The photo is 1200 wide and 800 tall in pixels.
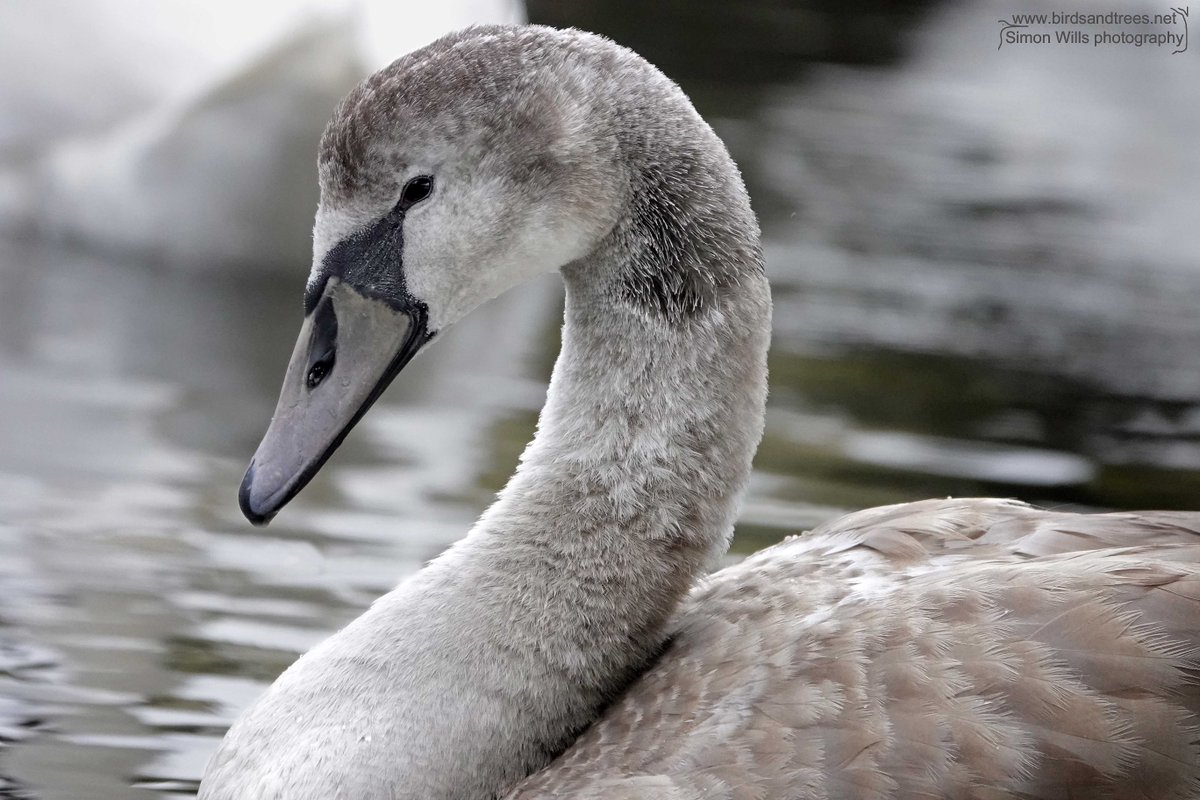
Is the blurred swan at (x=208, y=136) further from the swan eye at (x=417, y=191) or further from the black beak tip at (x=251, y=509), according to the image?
the black beak tip at (x=251, y=509)

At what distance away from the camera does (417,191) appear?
11.2ft

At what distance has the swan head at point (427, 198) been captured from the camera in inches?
132

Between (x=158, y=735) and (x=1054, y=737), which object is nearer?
(x=1054, y=737)

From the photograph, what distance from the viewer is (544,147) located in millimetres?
3416

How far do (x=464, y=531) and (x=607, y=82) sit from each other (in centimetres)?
210

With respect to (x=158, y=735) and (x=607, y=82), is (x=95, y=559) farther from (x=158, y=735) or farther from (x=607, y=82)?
(x=607, y=82)

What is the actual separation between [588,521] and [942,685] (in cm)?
77

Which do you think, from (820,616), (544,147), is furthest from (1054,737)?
(544,147)

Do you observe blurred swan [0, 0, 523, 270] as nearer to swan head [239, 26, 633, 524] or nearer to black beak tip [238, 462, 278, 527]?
swan head [239, 26, 633, 524]

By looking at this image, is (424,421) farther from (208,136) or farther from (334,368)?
(334,368)

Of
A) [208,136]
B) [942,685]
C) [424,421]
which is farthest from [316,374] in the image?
[208,136]

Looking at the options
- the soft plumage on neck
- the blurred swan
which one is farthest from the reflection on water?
the soft plumage on neck

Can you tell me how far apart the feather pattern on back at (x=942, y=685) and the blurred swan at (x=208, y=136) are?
4990 mm

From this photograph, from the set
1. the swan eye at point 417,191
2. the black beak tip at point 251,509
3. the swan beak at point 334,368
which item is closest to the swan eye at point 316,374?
the swan beak at point 334,368
